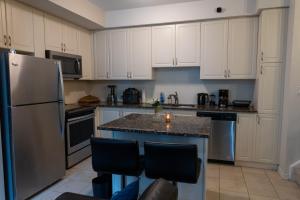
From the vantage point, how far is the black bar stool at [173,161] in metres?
1.65

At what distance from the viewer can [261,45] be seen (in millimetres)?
3211

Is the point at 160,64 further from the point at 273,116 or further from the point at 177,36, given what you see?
the point at 273,116

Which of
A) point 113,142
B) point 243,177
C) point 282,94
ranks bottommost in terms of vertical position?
point 243,177

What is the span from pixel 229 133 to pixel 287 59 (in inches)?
53.7

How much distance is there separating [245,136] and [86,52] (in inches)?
131

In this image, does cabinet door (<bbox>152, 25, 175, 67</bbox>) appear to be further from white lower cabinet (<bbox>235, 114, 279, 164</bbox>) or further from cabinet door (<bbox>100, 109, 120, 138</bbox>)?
white lower cabinet (<bbox>235, 114, 279, 164</bbox>)

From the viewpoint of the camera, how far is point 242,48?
3.53 metres

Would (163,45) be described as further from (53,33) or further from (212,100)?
(53,33)

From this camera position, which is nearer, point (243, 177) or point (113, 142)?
point (113, 142)

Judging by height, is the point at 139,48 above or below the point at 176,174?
above

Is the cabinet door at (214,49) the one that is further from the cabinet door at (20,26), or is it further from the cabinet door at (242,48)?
the cabinet door at (20,26)

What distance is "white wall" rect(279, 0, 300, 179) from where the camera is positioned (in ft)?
9.24

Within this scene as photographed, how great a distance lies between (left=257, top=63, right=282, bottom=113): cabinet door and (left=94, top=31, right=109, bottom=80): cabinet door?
2854 mm

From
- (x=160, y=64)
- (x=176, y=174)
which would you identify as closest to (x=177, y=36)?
(x=160, y=64)
